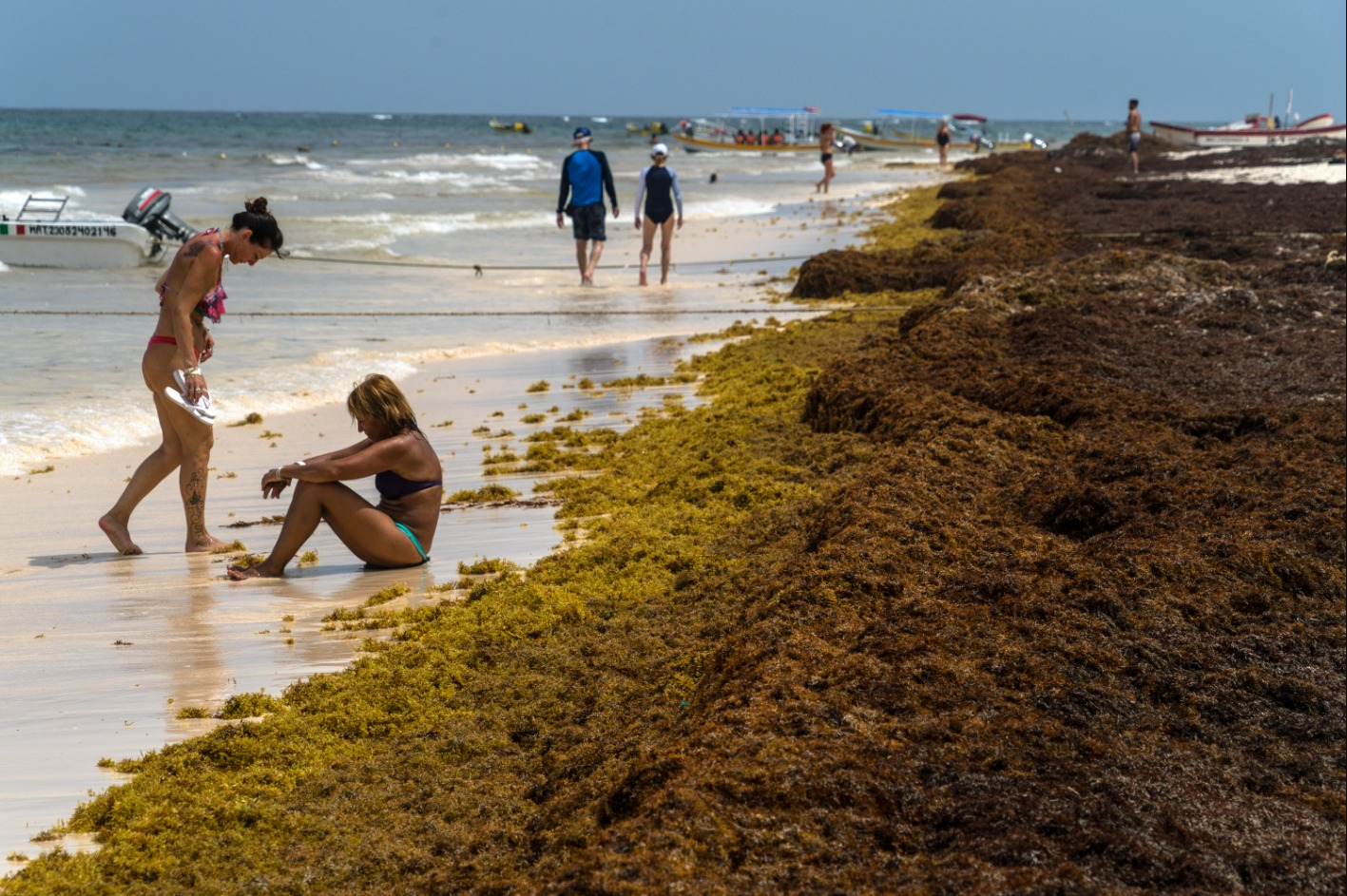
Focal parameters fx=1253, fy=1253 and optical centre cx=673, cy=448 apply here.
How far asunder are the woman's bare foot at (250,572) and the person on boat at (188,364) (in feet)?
1.68

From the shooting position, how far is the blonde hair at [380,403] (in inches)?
220

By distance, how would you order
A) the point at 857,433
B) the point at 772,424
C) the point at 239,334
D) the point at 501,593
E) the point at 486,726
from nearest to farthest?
the point at 486,726 → the point at 501,593 → the point at 857,433 → the point at 772,424 → the point at 239,334

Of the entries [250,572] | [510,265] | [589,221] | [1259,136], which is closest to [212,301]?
[250,572]

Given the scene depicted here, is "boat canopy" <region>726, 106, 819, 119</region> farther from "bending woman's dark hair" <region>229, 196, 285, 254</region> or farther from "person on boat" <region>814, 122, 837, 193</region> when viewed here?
"bending woman's dark hair" <region>229, 196, 285, 254</region>

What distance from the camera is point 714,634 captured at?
4414mm

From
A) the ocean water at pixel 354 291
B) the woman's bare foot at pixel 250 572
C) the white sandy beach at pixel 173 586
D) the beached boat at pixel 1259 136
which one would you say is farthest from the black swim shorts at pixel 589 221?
the beached boat at pixel 1259 136

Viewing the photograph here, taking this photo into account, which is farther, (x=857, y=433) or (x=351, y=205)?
(x=351, y=205)

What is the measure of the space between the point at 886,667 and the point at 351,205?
96.4ft

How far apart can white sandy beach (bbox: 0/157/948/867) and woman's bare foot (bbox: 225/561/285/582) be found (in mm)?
62

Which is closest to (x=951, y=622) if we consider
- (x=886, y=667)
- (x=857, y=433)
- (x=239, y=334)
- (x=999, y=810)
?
(x=886, y=667)

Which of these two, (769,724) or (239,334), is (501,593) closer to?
(769,724)

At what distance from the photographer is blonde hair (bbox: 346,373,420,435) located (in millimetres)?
5598

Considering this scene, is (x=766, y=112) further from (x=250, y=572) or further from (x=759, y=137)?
(x=250, y=572)

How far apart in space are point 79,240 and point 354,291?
4722mm
